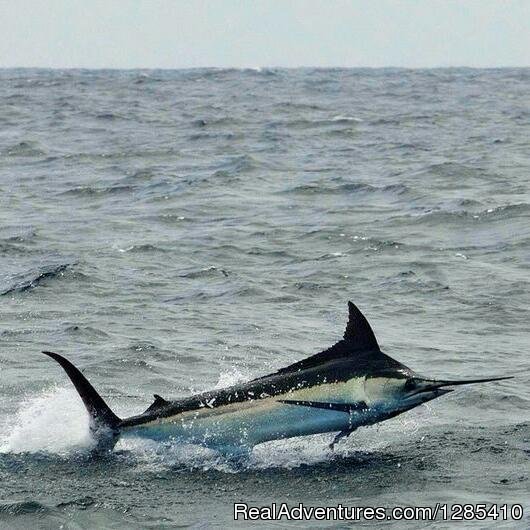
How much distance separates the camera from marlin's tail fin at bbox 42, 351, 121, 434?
9797mm

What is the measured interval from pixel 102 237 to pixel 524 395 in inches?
447

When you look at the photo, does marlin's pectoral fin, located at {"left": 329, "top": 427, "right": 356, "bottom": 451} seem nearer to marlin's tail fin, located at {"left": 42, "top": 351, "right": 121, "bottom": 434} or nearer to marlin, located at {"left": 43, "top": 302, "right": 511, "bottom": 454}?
marlin, located at {"left": 43, "top": 302, "right": 511, "bottom": 454}

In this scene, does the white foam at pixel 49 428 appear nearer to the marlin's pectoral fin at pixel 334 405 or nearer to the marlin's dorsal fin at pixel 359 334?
the marlin's pectoral fin at pixel 334 405

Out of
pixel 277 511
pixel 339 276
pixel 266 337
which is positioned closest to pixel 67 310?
pixel 266 337

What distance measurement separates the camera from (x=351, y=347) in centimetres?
1008

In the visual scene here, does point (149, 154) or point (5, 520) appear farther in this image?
point (149, 154)

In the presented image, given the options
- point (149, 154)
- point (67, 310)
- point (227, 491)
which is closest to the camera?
point (227, 491)

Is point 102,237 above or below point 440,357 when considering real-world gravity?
above

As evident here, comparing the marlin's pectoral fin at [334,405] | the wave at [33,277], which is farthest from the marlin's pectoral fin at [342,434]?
the wave at [33,277]

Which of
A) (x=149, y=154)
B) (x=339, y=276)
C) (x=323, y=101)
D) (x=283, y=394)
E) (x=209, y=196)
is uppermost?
(x=323, y=101)

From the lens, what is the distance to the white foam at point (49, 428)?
10562 millimetres

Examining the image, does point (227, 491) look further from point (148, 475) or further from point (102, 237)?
point (102, 237)

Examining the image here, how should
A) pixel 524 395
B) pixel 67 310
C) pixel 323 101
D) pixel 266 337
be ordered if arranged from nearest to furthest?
1. pixel 524 395
2. pixel 266 337
3. pixel 67 310
4. pixel 323 101

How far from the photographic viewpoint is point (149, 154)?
120ft
